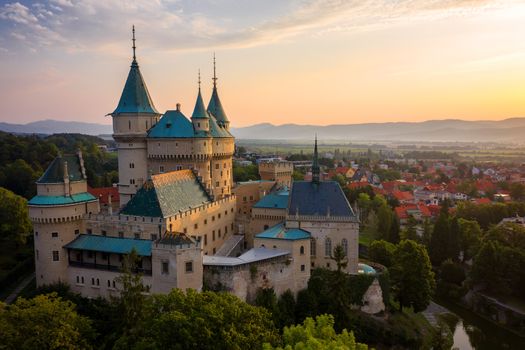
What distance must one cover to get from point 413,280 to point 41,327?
37271mm

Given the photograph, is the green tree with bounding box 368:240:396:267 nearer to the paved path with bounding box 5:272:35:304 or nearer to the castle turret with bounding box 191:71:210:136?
the castle turret with bounding box 191:71:210:136

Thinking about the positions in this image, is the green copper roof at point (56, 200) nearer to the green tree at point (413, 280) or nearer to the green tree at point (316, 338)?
the green tree at point (316, 338)

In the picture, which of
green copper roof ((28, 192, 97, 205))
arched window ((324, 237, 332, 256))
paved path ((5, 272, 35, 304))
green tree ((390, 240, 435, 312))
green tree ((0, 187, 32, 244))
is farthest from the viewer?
green tree ((0, 187, 32, 244))

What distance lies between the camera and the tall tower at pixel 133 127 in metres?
57.3

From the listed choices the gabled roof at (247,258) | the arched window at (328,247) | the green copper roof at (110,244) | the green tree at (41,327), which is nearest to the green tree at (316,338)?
the gabled roof at (247,258)

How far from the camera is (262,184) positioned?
230 ft

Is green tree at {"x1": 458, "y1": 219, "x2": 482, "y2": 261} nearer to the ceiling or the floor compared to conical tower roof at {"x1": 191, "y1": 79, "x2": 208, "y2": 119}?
nearer to the floor

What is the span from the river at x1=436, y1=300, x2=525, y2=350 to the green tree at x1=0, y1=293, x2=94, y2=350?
4048 centimetres

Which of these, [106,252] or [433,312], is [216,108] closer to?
[106,252]

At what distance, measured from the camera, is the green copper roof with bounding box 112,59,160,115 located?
188 ft

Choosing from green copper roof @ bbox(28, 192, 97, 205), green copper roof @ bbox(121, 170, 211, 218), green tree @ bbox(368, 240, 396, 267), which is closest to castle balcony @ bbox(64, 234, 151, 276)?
green copper roof @ bbox(121, 170, 211, 218)

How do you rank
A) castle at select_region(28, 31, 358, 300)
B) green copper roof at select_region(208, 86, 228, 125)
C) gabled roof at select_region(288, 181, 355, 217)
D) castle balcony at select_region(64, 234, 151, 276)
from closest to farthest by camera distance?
castle at select_region(28, 31, 358, 300)
castle balcony at select_region(64, 234, 151, 276)
gabled roof at select_region(288, 181, 355, 217)
green copper roof at select_region(208, 86, 228, 125)

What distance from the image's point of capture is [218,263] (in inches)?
1651

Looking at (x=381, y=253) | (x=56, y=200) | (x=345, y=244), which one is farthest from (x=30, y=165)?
(x=345, y=244)
